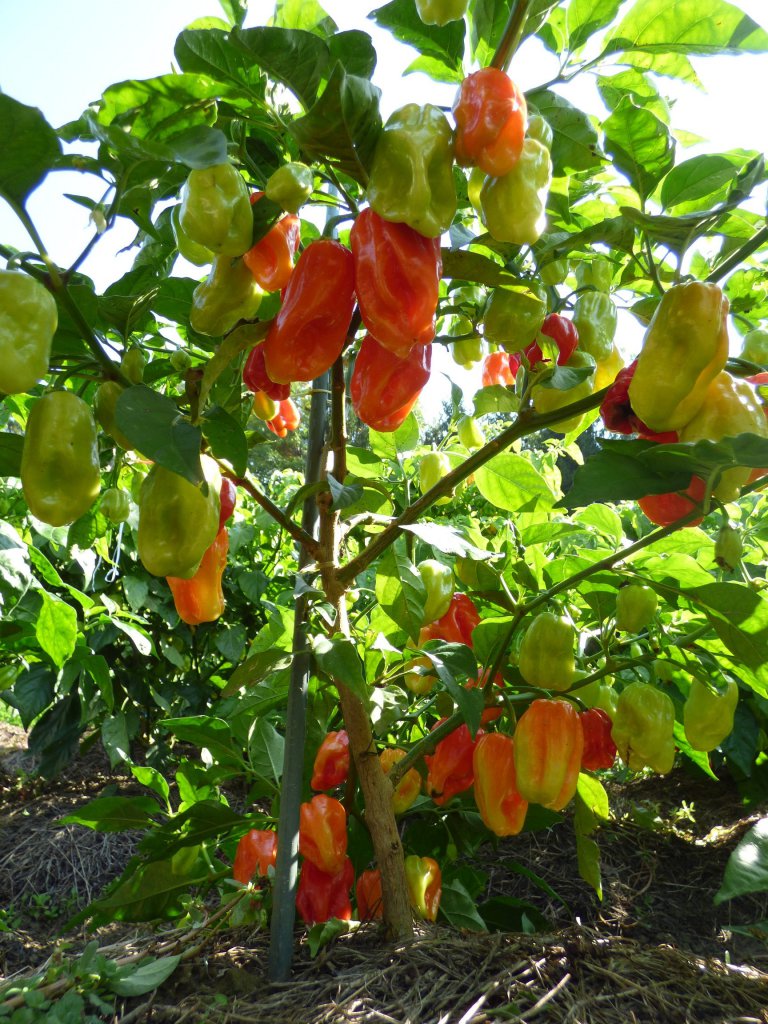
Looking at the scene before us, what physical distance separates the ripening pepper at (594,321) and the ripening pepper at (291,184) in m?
0.40

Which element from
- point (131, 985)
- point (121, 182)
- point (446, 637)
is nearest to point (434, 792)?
point (446, 637)

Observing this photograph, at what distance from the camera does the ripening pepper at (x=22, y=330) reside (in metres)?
0.54

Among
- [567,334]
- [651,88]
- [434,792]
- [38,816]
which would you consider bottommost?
[38,816]

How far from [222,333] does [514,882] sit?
60.6 inches

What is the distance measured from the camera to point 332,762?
1.20 meters

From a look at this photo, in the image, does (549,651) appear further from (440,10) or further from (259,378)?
(440,10)

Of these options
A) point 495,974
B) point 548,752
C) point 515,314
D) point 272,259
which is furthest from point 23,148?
point 495,974

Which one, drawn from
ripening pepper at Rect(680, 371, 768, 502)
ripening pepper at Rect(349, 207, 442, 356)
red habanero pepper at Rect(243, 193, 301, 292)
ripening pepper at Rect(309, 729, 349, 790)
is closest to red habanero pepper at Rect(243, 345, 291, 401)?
red habanero pepper at Rect(243, 193, 301, 292)

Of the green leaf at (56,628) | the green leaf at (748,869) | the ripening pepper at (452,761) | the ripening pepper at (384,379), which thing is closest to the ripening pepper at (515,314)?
the ripening pepper at (384,379)

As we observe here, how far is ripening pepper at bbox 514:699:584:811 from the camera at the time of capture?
3.34 feet

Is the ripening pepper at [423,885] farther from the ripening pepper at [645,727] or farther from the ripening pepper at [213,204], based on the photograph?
the ripening pepper at [213,204]

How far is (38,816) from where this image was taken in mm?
2838

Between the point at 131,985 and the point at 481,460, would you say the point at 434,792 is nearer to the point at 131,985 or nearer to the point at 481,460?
the point at 131,985

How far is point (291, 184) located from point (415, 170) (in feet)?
0.36
